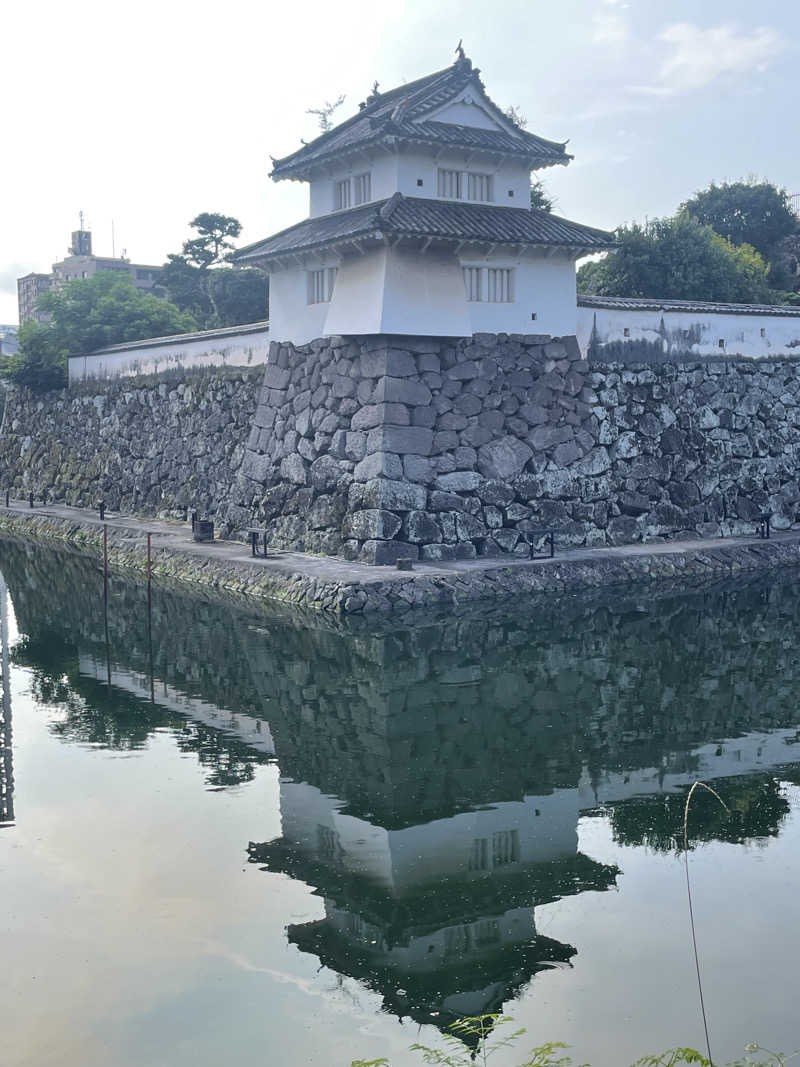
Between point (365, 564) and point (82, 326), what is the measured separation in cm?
2435

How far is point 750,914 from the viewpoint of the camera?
8109 millimetres

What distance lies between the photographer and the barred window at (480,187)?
2431cm

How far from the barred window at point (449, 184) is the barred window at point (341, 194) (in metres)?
2.16

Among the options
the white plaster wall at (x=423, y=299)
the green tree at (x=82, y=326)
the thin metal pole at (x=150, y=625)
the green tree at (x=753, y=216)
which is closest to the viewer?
the thin metal pole at (x=150, y=625)

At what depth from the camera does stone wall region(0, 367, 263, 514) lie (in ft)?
98.0

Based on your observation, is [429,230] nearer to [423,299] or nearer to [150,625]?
[423,299]

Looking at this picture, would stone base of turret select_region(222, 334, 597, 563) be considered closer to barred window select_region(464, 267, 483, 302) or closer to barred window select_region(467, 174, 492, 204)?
barred window select_region(464, 267, 483, 302)

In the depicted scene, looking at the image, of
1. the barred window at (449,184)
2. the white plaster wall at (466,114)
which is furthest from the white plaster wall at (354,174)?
the white plaster wall at (466,114)

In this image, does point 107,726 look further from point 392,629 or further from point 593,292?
point 593,292

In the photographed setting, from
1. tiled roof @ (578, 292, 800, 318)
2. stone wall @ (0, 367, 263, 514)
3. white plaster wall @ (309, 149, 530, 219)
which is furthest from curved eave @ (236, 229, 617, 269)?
stone wall @ (0, 367, 263, 514)

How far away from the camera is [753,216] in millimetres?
50219

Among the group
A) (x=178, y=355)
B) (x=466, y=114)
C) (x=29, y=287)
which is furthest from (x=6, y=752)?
(x=29, y=287)

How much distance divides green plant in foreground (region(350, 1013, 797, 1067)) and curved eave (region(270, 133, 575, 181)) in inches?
744

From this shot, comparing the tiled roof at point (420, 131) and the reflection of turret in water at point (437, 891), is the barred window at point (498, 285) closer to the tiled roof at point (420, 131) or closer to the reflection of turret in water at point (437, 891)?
the tiled roof at point (420, 131)
